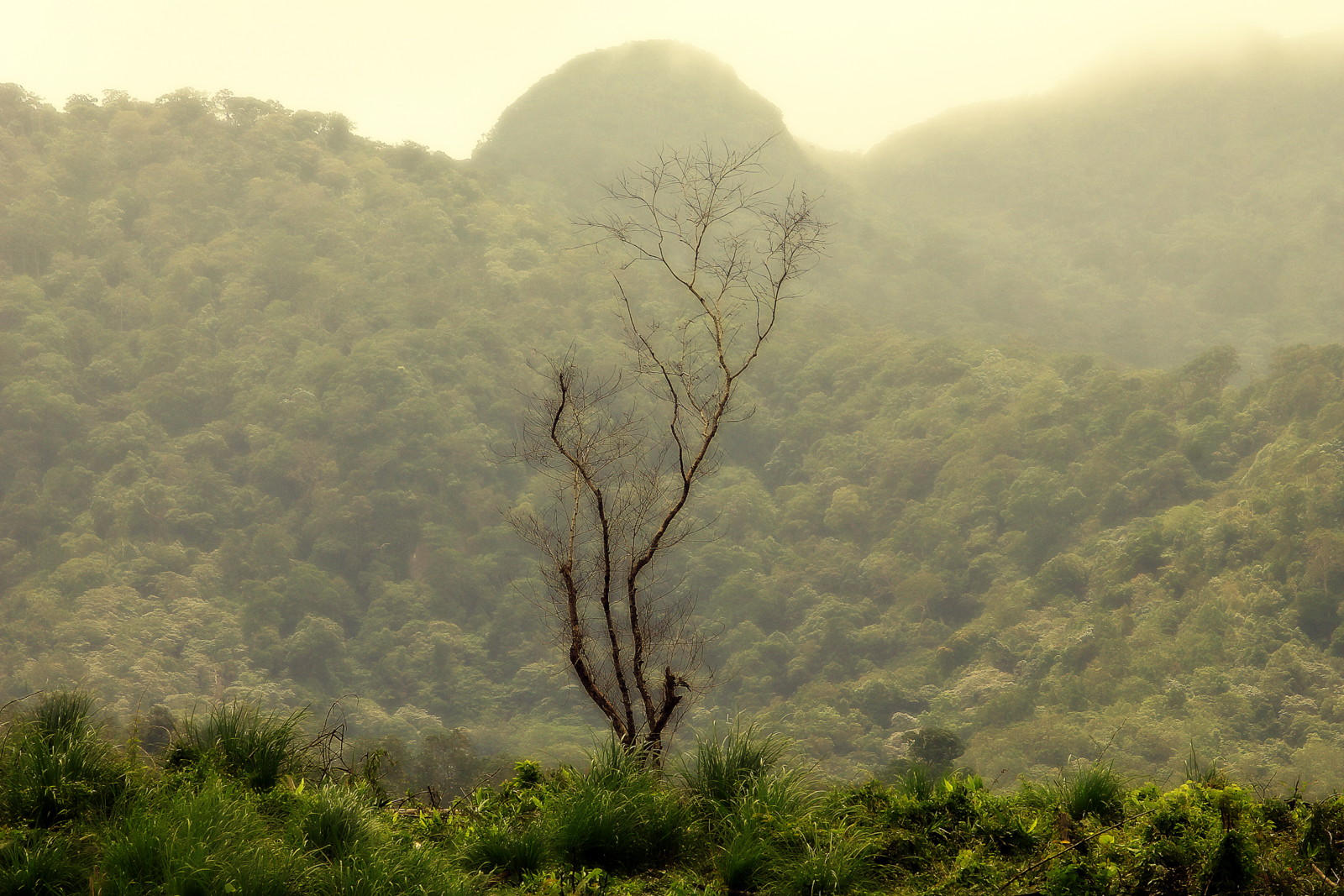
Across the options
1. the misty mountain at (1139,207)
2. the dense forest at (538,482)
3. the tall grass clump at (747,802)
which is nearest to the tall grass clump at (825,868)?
the tall grass clump at (747,802)

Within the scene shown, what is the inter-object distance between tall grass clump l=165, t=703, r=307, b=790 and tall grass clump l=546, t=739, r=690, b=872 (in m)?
1.72

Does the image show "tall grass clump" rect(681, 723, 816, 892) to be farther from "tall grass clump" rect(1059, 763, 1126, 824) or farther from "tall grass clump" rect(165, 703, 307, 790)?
"tall grass clump" rect(165, 703, 307, 790)

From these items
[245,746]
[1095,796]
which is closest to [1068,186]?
[1095,796]

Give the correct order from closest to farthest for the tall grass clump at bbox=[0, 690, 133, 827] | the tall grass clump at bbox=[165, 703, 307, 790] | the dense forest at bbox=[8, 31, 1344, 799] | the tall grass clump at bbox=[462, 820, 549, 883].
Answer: the tall grass clump at bbox=[0, 690, 133, 827]
the tall grass clump at bbox=[462, 820, 549, 883]
the tall grass clump at bbox=[165, 703, 307, 790]
the dense forest at bbox=[8, 31, 1344, 799]

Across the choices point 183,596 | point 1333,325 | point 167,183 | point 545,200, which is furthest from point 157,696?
point 1333,325

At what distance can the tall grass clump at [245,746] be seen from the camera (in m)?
5.73

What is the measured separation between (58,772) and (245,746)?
1.17 metres

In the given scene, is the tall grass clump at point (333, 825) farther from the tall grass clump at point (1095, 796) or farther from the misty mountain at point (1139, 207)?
the misty mountain at point (1139, 207)

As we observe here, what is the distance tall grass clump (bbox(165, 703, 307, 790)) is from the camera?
5734mm

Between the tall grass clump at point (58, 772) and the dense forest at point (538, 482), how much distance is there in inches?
1160

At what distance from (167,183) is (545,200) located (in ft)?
115

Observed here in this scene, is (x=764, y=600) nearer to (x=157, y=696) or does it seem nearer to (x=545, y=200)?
(x=157, y=696)

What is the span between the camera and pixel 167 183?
78.4 metres

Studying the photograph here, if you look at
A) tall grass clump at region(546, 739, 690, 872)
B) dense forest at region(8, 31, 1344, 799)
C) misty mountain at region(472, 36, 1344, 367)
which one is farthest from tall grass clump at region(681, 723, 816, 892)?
misty mountain at region(472, 36, 1344, 367)
